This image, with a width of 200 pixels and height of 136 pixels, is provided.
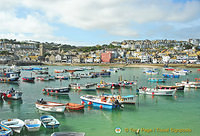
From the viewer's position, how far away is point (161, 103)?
2291 centimetres

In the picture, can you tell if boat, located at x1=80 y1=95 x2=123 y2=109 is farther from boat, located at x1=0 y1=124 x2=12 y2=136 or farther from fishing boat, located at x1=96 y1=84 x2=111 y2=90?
fishing boat, located at x1=96 y1=84 x2=111 y2=90

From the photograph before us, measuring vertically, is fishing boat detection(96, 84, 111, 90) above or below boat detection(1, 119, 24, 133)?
above

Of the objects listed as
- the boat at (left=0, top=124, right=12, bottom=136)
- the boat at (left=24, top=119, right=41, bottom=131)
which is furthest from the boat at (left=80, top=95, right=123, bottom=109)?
the boat at (left=0, top=124, right=12, bottom=136)

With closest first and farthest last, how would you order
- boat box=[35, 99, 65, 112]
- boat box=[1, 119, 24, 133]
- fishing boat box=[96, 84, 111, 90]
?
boat box=[1, 119, 24, 133], boat box=[35, 99, 65, 112], fishing boat box=[96, 84, 111, 90]

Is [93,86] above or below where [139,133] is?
above

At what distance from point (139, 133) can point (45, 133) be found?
22.2ft

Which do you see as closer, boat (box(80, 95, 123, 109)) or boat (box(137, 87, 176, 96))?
boat (box(80, 95, 123, 109))

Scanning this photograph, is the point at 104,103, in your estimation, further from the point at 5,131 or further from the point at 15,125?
the point at 5,131

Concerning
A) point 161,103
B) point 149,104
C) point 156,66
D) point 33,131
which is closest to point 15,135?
point 33,131

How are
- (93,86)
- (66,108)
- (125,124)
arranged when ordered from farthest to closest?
(93,86)
(66,108)
(125,124)

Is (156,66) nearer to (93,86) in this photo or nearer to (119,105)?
(93,86)

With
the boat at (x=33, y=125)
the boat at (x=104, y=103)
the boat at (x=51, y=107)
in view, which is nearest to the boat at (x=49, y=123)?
the boat at (x=33, y=125)

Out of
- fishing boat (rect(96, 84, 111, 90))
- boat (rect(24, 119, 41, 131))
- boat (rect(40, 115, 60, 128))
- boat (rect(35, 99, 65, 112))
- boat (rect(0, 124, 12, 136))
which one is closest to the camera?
boat (rect(0, 124, 12, 136))

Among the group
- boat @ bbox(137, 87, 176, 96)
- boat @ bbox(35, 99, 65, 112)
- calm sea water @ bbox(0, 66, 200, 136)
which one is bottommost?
calm sea water @ bbox(0, 66, 200, 136)
